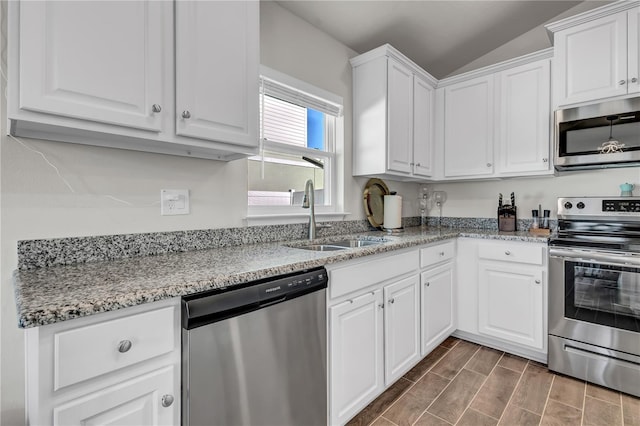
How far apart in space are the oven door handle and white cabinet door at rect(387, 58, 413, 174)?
3.96 ft

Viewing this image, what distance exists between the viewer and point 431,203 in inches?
134

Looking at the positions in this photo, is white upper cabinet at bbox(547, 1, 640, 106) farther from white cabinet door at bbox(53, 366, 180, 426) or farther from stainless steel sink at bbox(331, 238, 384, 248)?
white cabinet door at bbox(53, 366, 180, 426)

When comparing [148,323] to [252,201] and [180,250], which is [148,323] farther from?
[252,201]

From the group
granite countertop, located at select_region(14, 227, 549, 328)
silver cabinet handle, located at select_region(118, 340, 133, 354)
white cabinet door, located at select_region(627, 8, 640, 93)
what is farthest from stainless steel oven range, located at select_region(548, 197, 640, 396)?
silver cabinet handle, located at select_region(118, 340, 133, 354)

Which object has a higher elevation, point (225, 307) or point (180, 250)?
point (180, 250)

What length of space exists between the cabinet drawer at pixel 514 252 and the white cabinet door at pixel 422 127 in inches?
33.6

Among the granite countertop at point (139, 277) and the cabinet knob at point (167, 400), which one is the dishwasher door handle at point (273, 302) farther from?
the cabinet knob at point (167, 400)

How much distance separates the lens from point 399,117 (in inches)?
100

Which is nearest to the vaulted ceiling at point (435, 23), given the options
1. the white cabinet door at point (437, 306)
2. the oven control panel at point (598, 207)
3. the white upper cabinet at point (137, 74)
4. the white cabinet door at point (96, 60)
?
the white upper cabinet at point (137, 74)

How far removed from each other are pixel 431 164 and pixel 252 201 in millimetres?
1856

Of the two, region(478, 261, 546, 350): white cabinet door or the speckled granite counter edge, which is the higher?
the speckled granite counter edge

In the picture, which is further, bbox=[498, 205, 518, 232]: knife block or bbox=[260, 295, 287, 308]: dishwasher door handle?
bbox=[498, 205, 518, 232]: knife block

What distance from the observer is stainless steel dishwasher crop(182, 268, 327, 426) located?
966 millimetres

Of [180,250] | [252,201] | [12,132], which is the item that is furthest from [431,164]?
[12,132]
